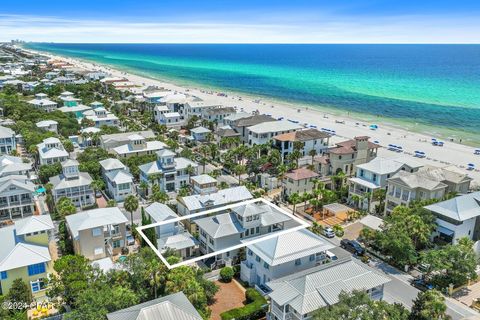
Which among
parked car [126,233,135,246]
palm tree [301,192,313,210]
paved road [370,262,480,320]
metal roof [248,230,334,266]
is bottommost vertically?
parked car [126,233,135,246]

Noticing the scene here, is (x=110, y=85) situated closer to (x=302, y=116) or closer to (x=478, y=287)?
(x=302, y=116)

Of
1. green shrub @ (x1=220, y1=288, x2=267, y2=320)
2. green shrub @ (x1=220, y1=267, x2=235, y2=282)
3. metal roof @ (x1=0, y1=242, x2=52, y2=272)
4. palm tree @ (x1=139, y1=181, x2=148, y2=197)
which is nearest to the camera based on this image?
green shrub @ (x1=220, y1=288, x2=267, y2=320)

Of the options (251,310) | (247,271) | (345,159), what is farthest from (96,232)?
(345,159)

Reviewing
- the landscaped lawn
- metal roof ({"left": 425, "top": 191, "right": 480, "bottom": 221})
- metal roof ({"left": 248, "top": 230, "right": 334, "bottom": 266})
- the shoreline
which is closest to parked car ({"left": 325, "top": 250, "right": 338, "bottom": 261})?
metal roof ({"left": 248, "top": 230, "right": 334, "bottom": 266})

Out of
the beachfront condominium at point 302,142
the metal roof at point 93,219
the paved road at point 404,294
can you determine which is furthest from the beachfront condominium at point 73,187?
the paved road at point 404,294

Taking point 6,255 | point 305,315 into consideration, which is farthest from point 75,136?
point 305,315

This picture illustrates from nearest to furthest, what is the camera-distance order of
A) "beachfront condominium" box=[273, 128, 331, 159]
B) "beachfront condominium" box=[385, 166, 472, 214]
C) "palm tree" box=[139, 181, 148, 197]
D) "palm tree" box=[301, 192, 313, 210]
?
"beachfront condominium" box=[385, 166, 472, 214], "palm tree" box=[301, 192, 313, 210], "palm tree" box=[139, 181, 148, 197], "beachfront condominium" box=[273, 128, 331, 159]

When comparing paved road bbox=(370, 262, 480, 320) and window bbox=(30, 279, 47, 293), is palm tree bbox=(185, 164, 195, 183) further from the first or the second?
paved road bbox=(370, 262, 480, 320)
